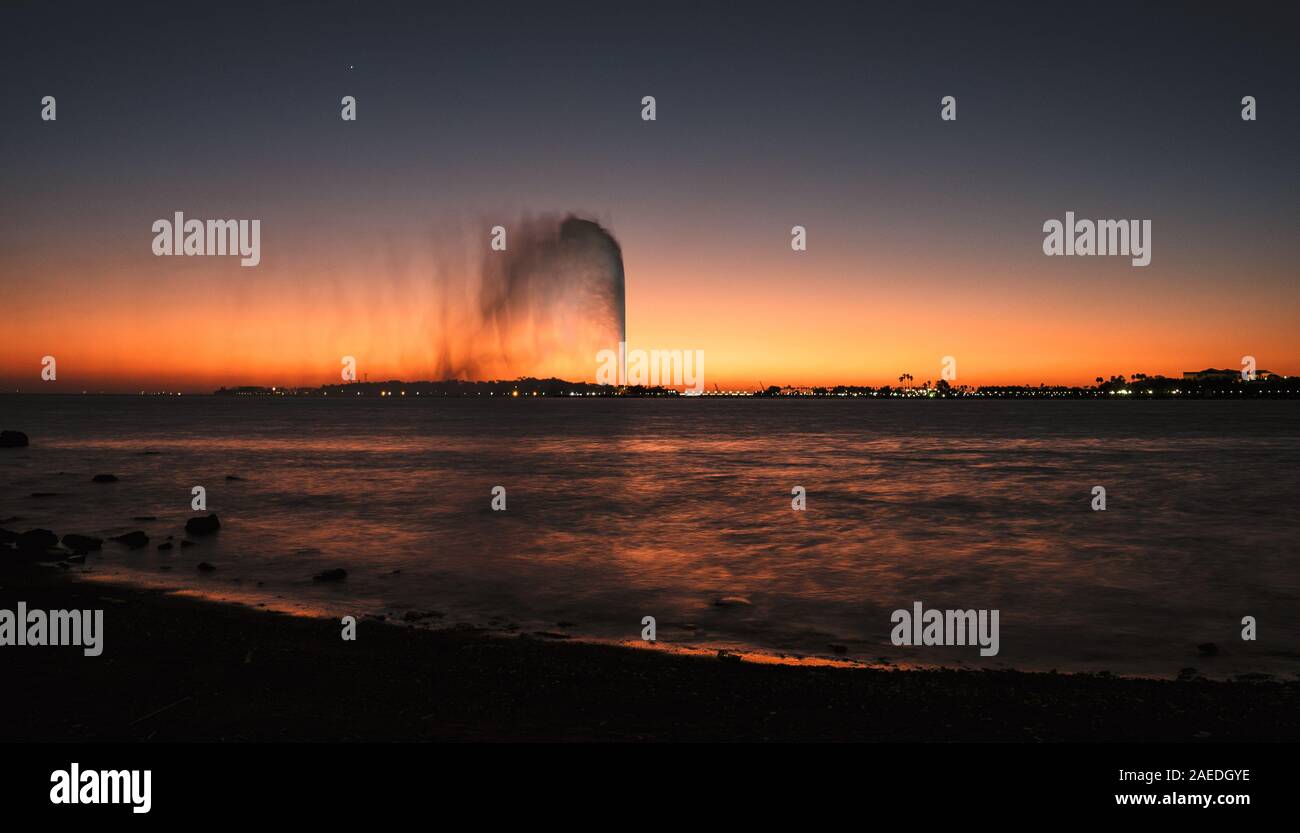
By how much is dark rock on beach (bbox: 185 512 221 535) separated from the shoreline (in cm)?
1517

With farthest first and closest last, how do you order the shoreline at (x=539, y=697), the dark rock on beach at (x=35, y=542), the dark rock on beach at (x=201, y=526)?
the dark rock on beach at (x=201, y=526), the dark rock on beach at (x=35, y=542), the shoreline at (x=539, y=697)

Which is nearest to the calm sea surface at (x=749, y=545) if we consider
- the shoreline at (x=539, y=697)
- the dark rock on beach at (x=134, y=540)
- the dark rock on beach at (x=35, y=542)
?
the dark rock on beach at (x=134, y=540)

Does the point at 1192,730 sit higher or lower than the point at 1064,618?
higher

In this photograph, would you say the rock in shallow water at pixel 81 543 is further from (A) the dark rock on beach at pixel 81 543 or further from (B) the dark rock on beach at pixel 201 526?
(B) the dark rock on beach at pixel 201 526

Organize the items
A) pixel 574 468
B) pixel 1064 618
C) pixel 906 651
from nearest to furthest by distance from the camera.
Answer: pixel 906 651
pixel 1064 618
pixel 574 468

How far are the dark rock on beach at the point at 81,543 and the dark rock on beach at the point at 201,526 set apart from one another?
3300mm

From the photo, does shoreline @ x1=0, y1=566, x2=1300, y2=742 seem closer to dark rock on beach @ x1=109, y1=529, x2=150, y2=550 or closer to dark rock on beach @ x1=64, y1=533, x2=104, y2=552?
dark rock on beach @ x1=64, y1=533, x2=104, y2=552

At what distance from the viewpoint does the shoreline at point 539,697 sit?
26.2 feet

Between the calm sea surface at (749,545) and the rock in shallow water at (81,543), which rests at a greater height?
the rock in shallow water at (81,543)
